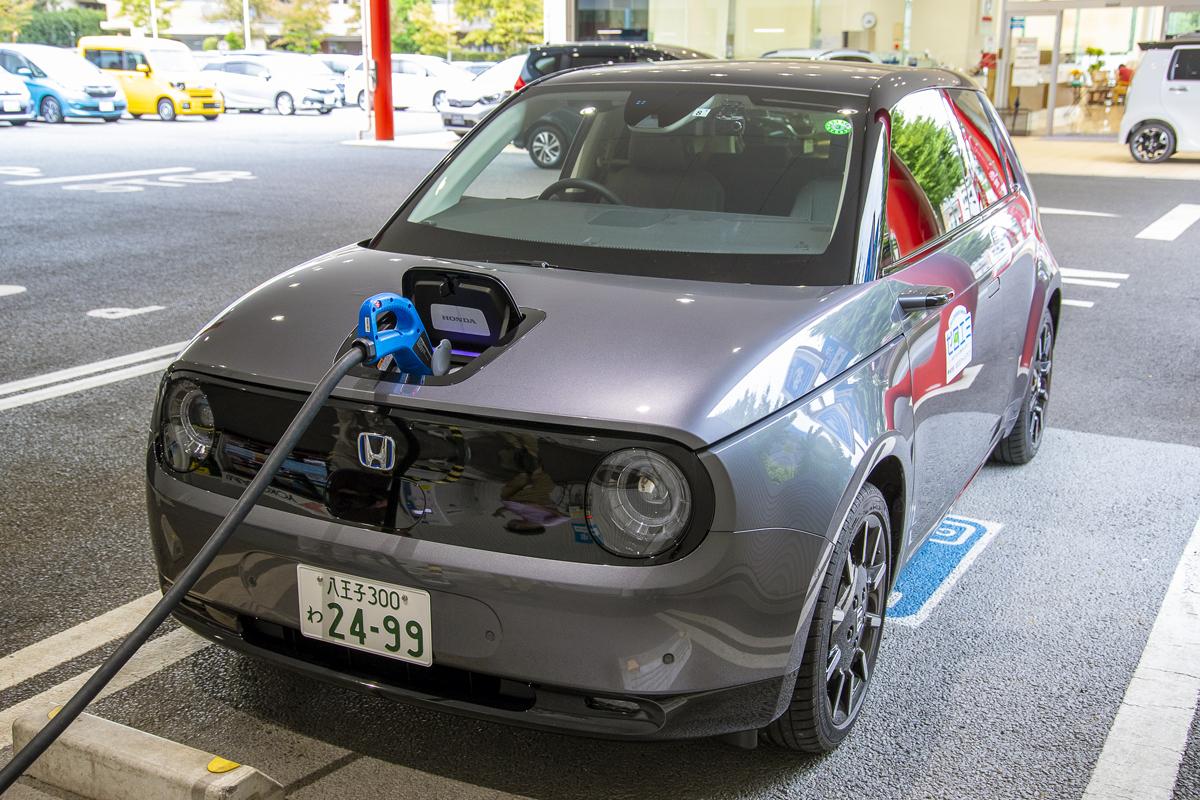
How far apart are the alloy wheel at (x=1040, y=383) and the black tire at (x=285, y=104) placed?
94.4 feet

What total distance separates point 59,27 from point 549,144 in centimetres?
5919

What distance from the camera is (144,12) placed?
60.1 metres

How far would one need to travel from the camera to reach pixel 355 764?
2664 mm

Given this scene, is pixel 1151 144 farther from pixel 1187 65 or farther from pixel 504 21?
pixel 504 21

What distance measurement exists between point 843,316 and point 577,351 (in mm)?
652

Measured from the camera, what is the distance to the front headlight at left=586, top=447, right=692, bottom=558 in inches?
Result: 86.6

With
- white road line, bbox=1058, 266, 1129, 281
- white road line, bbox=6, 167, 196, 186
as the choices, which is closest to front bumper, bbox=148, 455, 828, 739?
white road line, bbox=1058, 266, 1129, 281

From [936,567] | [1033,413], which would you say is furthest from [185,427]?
[1033,413]

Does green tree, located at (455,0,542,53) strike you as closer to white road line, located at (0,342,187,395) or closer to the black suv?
the black suv

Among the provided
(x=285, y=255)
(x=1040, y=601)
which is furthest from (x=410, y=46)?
(x=1040, y=601)

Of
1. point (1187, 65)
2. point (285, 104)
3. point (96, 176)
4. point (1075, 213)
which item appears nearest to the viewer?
point (1075, 213)

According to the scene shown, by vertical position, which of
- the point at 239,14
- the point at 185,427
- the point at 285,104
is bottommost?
the point at 285,104

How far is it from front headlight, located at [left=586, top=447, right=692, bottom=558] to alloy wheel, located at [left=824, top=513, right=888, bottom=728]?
1.77 feet

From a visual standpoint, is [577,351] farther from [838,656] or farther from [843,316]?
[838,656]
